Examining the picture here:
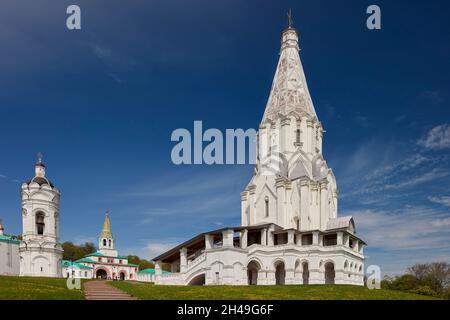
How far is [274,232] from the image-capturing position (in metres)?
40.4

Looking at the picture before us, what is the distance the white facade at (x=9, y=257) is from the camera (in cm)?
5684

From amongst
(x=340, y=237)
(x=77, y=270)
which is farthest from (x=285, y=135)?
(x=77, y=270)

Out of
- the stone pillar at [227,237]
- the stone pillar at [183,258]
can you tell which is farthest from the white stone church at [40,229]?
the stone pillar at [227,237]

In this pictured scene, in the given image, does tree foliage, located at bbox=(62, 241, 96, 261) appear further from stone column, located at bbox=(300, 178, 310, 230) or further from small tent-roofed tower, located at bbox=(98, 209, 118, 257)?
stone column, located at bbox=(300, 178, 310, 230)

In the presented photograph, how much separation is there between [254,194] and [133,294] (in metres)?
28.7

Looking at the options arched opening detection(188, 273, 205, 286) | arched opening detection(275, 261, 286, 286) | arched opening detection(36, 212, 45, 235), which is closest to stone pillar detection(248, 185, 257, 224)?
arched opening detection(275, 261, 286, 286)

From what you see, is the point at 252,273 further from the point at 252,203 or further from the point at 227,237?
the point at 252,203

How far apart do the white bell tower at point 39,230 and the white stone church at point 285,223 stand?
46.9 feet

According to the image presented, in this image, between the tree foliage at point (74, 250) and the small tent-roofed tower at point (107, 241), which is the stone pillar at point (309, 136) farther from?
the tree foliage at point (74, 250)

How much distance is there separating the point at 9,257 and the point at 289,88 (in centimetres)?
4696

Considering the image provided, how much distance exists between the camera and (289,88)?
50.8m
